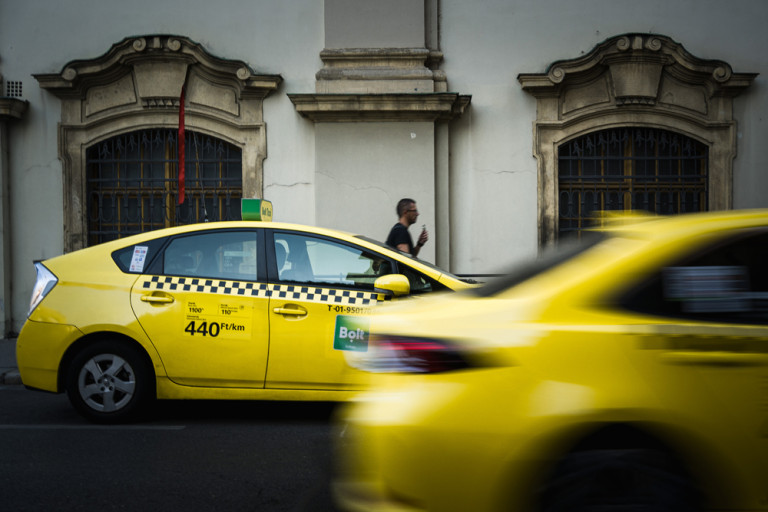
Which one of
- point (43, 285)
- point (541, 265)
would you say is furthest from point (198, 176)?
point (541, 265)

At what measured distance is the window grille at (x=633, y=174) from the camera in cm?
1107

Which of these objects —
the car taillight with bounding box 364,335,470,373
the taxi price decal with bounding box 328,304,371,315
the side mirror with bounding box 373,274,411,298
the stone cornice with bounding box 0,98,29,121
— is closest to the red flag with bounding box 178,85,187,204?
the stone cornice with bounding box 0,98,29,121

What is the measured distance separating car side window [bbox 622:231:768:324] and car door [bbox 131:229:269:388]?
130 inches

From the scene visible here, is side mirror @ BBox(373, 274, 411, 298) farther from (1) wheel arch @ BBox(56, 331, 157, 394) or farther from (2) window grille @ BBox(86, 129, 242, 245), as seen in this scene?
(2) window grille @ BBox(86, 129, 242, 245)

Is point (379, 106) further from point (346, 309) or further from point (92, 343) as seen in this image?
point (92, 343)

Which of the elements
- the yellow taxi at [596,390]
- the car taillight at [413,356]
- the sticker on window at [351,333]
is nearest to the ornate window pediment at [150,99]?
the sticker on window at [351,333]

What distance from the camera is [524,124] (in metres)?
11.0

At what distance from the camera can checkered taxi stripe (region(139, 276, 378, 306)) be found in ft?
17.5

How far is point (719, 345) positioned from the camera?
A: 2438 millimetres

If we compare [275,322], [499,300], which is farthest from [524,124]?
[499,300]

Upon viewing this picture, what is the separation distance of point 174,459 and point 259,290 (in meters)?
1.35

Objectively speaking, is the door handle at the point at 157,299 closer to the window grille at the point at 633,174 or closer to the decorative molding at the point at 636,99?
the decorative molding at the point at 636,99

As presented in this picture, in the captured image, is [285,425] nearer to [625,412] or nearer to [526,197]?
[625,412]

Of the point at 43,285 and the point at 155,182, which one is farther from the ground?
the point at 155,182
